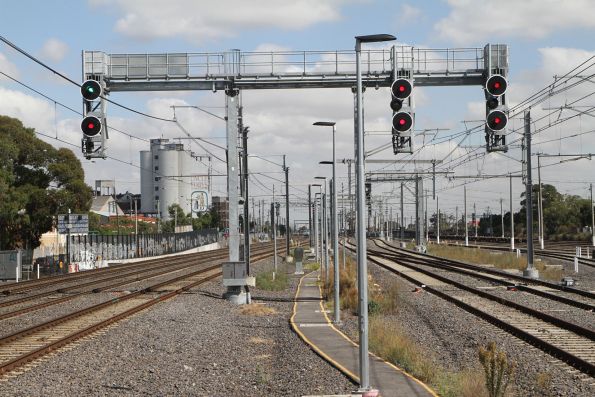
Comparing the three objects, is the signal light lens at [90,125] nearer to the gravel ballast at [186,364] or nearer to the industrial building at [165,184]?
the gravel ballast at [186,364]

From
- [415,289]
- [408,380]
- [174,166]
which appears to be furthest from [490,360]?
[174,166]

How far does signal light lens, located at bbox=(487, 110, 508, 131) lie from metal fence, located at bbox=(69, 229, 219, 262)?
147 feet

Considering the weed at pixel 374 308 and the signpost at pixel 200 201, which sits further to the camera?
the signpost at pixel 200 201

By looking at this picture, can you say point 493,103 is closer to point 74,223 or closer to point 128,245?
point 74,223

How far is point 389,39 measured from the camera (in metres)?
12.0

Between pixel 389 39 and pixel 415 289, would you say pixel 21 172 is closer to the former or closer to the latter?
pixel 415 289

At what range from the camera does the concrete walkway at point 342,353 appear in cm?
1234

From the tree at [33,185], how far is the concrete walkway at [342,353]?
29.9 meters

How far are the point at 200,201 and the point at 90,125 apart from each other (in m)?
156

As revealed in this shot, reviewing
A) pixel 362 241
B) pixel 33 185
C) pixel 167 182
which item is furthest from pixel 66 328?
pixel 167 182

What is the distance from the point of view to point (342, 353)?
16000mm

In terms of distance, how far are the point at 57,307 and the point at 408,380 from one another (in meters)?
16.6

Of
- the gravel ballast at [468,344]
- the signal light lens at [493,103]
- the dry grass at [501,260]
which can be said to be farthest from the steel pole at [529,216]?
the signal light lens at [493,103]

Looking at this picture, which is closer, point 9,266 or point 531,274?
point 531,274
